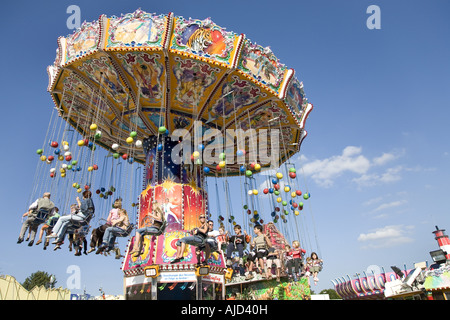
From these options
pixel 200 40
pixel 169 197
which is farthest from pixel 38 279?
pixel 200 40

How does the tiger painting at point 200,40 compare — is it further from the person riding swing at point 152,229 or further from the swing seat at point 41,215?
the swing seat at point 41,215

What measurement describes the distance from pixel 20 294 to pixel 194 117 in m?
7.96

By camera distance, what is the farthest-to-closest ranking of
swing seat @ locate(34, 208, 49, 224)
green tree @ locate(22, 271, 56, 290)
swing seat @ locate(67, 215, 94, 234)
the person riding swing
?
green tree @ locate(22, 271, 56, 290), swing seat @ locate(34, 208, 49, 224), swing seat @ locate(67, 215, 94, 234), the person riding swing

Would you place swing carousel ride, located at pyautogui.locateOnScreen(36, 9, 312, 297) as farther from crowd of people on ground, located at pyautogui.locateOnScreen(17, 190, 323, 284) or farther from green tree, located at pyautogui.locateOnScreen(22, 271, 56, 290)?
green tree, located at pyautogui.locateOnScreen(22, 271, 56, 290)

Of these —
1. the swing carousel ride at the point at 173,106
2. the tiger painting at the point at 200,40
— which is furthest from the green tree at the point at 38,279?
the tiger painting at the point at 200,40

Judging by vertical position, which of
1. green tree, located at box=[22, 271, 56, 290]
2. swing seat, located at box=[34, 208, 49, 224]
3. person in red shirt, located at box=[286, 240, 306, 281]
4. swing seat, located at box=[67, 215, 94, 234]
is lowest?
person in red shirt, located at box=[286, 240, 306, 281]

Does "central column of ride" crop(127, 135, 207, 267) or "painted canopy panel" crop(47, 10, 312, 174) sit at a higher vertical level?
"painted canopy panel" crop(47, 10, 312, 174)

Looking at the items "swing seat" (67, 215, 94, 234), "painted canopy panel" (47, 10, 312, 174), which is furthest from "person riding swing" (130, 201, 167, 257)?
"painted canopy panel" (47, 10, 312, 174)

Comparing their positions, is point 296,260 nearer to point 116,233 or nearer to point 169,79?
point 116,233

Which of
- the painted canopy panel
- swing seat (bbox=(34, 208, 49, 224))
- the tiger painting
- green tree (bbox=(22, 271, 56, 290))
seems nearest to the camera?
swing seat (bbox=(34, 208, 49, 224))

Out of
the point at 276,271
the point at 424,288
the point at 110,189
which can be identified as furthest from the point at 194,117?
the point at 424,288

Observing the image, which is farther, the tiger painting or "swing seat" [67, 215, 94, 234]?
the tiger painting
